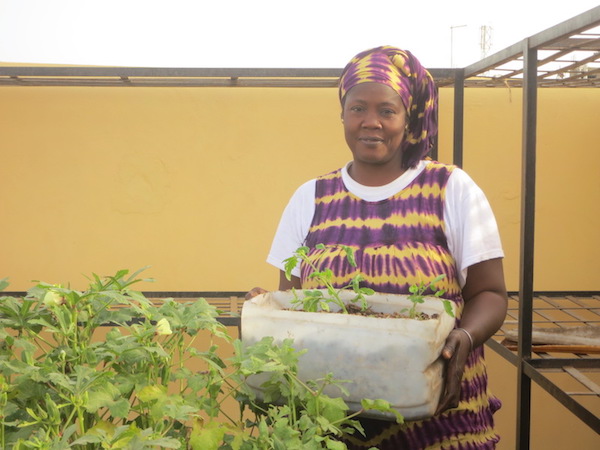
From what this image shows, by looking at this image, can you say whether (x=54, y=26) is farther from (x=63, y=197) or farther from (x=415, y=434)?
(x=415, y=434)

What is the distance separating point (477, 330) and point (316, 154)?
10.3ft

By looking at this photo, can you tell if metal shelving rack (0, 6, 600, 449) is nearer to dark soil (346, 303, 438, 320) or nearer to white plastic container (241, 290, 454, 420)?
dark soil (346, 303, 438, 320)

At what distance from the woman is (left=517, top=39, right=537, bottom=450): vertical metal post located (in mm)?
628

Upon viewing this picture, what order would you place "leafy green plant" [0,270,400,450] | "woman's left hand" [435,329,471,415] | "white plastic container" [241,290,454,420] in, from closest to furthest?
"leafy green plant" [0,270,400,450], "white plastic container" [241,290,454,420], "woman's left hand" [435,329,471,415]

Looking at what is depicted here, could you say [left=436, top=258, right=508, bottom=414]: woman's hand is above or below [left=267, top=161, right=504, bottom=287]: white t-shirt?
below

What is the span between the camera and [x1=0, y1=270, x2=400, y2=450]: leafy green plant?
897 millimetres

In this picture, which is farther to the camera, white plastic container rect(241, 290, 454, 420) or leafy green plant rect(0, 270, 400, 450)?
white plastic container rect(241, 290, 454, 420)

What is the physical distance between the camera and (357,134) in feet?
5.60

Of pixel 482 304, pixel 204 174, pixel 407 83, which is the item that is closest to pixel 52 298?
pixel 482 304


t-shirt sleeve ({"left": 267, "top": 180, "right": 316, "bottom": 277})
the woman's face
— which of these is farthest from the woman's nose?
t-shirt sleeve ({"left": 267, "top": 180, "right": 316, "bottom": 277})

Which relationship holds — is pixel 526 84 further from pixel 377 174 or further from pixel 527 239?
pixel 377 174

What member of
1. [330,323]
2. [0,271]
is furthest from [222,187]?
[330,323]

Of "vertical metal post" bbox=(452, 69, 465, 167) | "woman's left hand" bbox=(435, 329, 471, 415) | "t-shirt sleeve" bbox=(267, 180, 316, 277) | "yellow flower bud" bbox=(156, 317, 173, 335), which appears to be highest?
A: "vertical metal post" bbox=(452, 69, 465, 167)

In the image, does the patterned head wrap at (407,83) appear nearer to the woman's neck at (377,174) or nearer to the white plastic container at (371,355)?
the woman's neck at (377,174)
